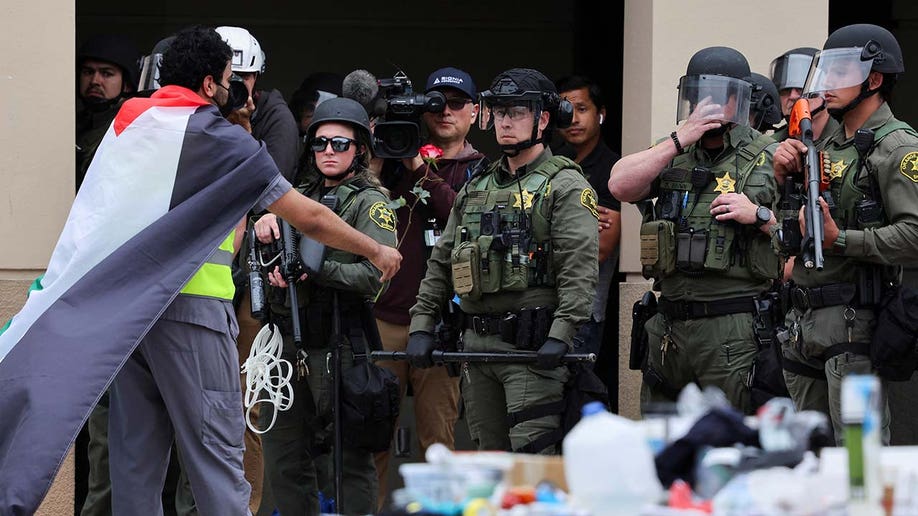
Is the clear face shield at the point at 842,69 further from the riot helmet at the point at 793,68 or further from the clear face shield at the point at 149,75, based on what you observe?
the clear face shield at the point at 149,75

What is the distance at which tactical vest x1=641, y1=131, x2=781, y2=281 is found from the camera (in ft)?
19.9

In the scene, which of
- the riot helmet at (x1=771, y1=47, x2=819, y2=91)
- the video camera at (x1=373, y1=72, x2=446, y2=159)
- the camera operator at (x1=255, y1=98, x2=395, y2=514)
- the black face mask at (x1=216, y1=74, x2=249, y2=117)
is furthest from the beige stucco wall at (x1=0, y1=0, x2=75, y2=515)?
the riot helmet at (x1=771, y1=47, x2=819, y2=91)

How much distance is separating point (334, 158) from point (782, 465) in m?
4.53

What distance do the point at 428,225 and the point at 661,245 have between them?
57.8 inches

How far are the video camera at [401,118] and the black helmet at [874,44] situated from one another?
79.7 inches

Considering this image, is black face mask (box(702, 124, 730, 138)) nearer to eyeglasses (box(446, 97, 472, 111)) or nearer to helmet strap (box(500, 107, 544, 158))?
helmet strap (box(500, 107, 544, 158))

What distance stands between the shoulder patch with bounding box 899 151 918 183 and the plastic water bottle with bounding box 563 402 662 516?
11.5 ft

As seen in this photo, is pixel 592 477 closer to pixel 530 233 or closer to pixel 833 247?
pixel 833 247

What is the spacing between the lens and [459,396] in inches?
282

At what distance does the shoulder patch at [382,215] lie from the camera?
645 centimetres

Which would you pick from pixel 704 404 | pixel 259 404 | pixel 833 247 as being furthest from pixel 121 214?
pixel 704 404

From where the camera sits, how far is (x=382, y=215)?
255 inches

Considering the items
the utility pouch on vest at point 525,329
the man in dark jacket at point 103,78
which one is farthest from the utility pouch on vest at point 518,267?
the man in dark jacket at point 103,78

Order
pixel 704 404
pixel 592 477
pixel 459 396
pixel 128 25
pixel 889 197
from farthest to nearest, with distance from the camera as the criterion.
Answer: pixel 128 25 → pixel 459 396 → pixel 889 197 → pixel 704 404 → pixel 592 477
